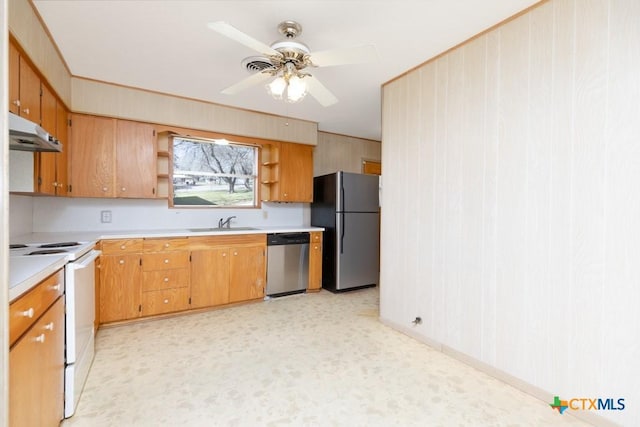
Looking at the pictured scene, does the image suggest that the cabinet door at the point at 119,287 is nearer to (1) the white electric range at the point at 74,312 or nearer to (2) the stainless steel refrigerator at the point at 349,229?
(1) the white electric range at the point at 74,312

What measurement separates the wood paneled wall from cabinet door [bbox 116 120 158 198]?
2.35 metres

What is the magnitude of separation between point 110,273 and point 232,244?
121 cm

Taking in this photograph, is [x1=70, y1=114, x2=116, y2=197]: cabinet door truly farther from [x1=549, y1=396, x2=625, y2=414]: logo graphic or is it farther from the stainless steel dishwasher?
[x1=549, y1=396, x2=625, y2=414]: logo graphic

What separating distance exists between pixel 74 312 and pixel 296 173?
3.05 m

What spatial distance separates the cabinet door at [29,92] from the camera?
6.13 feet

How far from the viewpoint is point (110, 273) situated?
2.85 m

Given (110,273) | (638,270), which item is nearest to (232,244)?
(110,273)

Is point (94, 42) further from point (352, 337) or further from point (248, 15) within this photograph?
point (352, 337)

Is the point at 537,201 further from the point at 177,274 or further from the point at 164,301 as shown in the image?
the point at 164,301

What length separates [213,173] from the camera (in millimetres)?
3930

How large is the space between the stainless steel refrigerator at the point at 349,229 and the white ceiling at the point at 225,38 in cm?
144

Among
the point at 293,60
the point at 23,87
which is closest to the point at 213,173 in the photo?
the point at 23,87

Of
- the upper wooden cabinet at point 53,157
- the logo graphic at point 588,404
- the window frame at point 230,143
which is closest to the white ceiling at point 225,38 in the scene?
the upper wooden cabinet at point 53,157

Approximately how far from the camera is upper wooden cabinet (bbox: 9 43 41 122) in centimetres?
173
